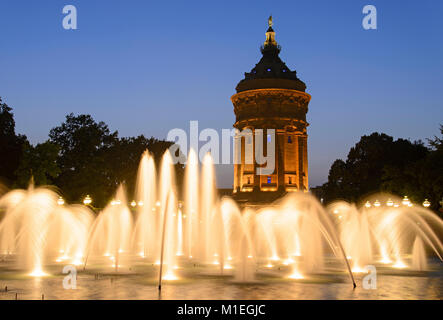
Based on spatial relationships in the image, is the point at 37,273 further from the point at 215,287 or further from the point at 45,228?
the point at 45,228

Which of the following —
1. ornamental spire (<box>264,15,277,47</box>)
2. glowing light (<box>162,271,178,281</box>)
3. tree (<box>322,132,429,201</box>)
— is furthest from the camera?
ornamental spire (<box>264,15,277,47</box>)

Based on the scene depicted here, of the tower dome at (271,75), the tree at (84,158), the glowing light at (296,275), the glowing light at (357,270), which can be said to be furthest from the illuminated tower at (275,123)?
the glowing light at (296,275)

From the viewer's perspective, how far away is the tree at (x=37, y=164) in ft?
178

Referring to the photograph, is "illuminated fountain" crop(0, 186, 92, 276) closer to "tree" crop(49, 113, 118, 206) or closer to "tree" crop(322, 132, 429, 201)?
"tree" crop(49, 113, 118, 206)

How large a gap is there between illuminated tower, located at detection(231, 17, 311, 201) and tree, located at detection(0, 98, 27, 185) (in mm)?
37939

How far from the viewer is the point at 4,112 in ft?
215

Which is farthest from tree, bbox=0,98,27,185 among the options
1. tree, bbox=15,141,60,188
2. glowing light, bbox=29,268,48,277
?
glowing light, bbox=29,268,48,277

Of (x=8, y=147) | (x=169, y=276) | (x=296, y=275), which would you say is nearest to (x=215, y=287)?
(x=169, y=276)

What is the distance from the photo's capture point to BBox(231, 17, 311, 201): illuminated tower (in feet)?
287

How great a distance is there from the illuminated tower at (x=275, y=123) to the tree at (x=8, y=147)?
124 feet

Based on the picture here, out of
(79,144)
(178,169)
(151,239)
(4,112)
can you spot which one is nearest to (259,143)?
(178,169)

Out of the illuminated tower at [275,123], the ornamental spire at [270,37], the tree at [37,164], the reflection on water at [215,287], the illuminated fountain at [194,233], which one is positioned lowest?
the reflection on water at [215,287]

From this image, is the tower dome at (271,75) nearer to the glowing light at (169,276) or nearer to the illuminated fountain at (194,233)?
the illuminated fountain at (194,233)

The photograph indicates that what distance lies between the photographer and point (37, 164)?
54656 mm
